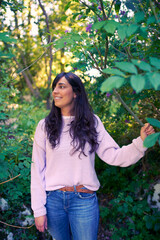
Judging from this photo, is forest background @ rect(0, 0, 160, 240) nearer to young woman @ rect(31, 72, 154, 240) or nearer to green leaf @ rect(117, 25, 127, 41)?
young woman @ rect(31, 72, 154, 240)

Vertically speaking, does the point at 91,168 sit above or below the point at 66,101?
below

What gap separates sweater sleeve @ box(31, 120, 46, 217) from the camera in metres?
1.87

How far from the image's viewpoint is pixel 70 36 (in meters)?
1.44

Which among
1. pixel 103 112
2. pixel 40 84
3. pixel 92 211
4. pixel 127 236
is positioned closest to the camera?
pixel 92 211

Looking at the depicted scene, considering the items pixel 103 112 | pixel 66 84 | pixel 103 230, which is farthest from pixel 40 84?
pixel 66 84

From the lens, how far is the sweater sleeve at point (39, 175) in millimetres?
1870

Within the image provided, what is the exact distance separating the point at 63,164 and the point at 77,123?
1.20 feet

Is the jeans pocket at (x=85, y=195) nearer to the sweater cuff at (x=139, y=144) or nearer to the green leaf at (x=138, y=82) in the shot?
the sweater cuff at (x=139, y=144)

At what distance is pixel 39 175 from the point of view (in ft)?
6.40

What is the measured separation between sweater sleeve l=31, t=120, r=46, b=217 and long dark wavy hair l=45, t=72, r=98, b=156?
0.09 meters

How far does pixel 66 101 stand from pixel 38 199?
831mm

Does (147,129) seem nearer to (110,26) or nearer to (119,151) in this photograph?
(119,151)

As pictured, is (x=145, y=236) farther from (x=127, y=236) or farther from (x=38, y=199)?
(x=38, y=199)

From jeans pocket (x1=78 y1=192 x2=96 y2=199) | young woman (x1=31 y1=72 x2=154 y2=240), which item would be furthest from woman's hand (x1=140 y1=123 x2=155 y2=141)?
jeans pocket (x1=78 y1=192 x2=96 y2=199)
